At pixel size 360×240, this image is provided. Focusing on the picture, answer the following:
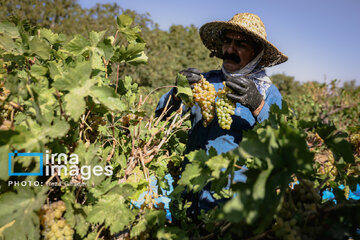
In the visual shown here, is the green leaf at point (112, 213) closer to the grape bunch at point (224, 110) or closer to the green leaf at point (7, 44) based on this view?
the green leaf at point (7, 44)

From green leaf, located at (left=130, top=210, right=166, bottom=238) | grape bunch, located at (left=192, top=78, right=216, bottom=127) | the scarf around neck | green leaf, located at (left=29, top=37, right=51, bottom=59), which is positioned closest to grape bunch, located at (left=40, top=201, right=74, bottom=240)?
green leaf, located at (left=130, top=210, right=166, bottom=238)

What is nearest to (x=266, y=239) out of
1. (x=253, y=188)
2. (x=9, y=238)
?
(x=253, y=188)

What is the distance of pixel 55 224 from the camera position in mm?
877

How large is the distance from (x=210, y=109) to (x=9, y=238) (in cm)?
116

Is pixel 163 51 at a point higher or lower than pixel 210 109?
higher

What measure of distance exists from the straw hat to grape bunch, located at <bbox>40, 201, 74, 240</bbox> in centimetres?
177

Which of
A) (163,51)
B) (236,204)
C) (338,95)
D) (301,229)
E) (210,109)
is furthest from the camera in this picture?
(163,51)

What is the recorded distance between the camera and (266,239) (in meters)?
0.80

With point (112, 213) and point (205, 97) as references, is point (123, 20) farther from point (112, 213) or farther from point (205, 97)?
point (112, 213)

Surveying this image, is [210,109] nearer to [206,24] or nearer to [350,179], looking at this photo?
[350,179]

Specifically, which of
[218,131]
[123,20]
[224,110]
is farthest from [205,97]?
[123,20]

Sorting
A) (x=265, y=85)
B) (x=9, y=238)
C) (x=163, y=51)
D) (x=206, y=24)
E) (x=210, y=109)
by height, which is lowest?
(x=9, y=238)

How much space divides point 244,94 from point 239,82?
83mm

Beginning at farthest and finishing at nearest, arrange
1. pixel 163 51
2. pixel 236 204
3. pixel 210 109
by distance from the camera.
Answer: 1. pixel 163 51
2. pixel 210 109
3. pixel 236 204
